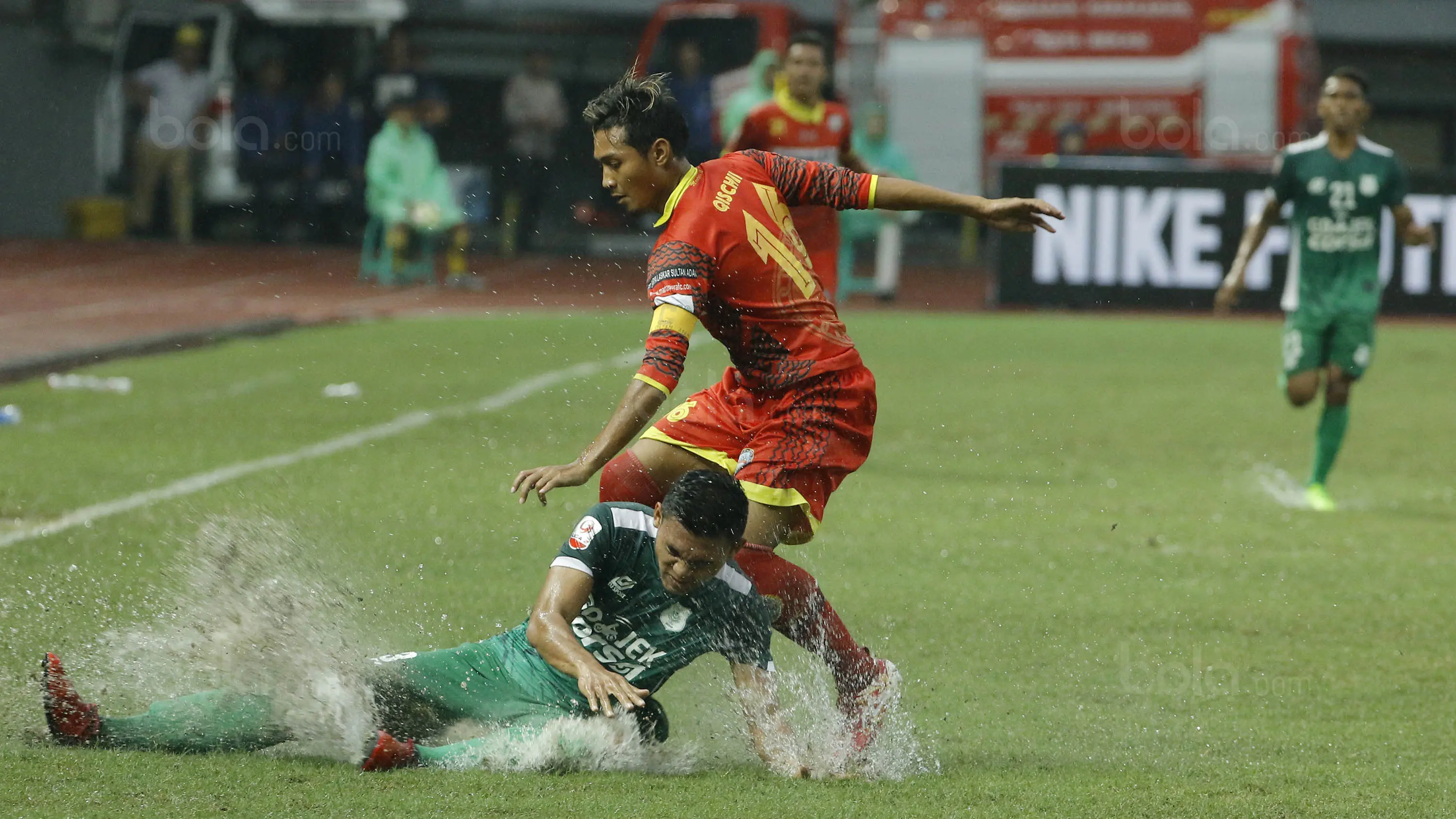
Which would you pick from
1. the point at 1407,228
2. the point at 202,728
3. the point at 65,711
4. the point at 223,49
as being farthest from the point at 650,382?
the point at 223,49

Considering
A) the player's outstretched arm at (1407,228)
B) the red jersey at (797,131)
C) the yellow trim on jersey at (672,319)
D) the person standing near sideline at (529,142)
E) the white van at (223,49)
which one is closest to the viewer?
the yellow trim on jersey at (672,319)

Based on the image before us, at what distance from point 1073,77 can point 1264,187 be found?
5.10m

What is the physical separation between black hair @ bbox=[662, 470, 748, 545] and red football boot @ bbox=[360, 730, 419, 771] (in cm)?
88

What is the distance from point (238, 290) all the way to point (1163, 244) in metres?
9.43

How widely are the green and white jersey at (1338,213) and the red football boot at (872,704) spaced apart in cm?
531

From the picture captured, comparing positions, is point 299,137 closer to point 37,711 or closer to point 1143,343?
point 1143,343

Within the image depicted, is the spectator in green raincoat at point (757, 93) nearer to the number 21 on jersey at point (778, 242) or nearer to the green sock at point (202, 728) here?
the number 21 on jersey at point (778, 242)

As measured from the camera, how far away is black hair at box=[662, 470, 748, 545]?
471 cm

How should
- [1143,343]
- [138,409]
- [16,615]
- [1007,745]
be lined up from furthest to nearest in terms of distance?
[1143,343], [138,409], [16,615], [1007,745]

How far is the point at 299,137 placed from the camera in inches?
915

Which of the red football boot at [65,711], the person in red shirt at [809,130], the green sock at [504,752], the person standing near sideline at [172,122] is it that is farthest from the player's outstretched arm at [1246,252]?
the person standing near sideline at [172,122]

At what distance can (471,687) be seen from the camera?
5039mm

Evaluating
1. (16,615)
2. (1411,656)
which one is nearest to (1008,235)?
(1411,656)

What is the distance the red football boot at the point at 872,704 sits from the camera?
16.8 ft
